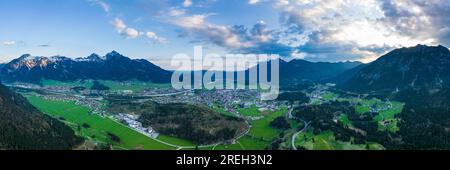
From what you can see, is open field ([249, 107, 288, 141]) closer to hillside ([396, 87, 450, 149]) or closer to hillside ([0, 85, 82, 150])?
hillside ([396, 87, 450, 149])

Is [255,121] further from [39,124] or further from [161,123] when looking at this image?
[39,124]

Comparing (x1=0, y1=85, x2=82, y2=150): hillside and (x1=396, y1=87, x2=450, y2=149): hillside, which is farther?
(x1=396, y1=87, x2=450, y2=149): hillside

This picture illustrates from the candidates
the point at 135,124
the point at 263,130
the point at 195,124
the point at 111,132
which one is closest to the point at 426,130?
the point at 263,130

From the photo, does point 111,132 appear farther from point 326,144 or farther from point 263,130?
point 326,144

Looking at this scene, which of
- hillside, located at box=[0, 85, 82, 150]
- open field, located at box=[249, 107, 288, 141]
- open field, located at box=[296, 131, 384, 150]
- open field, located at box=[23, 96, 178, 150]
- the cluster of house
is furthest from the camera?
the cluster of house

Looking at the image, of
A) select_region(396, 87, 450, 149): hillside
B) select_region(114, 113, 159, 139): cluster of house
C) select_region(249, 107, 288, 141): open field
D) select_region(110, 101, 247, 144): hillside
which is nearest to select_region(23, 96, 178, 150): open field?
select_region(114, 113, 159, 139): cluster of house

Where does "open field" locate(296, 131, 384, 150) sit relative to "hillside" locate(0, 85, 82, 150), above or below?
below

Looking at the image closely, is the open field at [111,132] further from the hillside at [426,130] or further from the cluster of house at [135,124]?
the hillside at [426,130]

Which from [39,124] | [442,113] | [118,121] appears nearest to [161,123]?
[118,121]

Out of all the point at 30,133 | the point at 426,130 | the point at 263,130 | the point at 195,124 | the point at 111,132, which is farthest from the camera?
the point at 263,130
